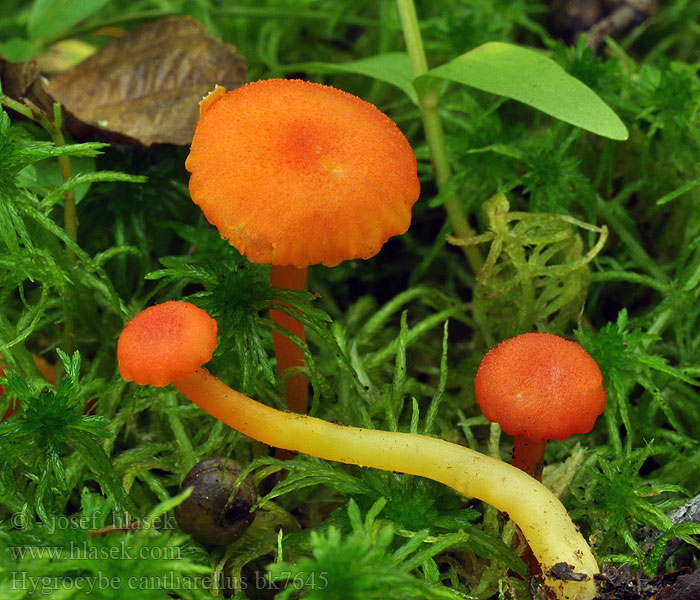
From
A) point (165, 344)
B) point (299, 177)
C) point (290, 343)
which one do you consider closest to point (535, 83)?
point (299, 177)

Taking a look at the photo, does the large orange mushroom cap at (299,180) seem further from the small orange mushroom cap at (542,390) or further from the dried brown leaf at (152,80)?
the dried brown leaf at (152,80)

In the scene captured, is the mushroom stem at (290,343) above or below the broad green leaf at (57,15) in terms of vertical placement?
below

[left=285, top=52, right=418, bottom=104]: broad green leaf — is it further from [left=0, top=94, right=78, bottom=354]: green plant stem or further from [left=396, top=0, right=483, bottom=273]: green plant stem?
[left=0, top=94, right=78, bottom=354]: green plant stem

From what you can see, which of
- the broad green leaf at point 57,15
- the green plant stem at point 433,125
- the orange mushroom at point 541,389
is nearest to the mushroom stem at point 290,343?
the orange mushroom at point 541,389

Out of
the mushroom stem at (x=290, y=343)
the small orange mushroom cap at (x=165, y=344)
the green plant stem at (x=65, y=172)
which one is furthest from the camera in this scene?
the green plant stem at (x=65, y=172)

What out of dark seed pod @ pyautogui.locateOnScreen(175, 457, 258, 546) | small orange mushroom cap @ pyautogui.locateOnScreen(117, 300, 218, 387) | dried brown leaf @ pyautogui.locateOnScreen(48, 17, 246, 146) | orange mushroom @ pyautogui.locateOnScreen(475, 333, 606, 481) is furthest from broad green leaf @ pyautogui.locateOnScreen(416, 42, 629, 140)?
dark seed pod @ pyautogui.locateOnScreen(175, 457, 258, 546)

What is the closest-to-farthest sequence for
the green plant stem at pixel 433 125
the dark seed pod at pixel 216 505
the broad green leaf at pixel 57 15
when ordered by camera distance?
the dark seed pod at pixel 216 505 → the green plant stem at pixel 433 125 → the broad green leaf at pixel 57 15
